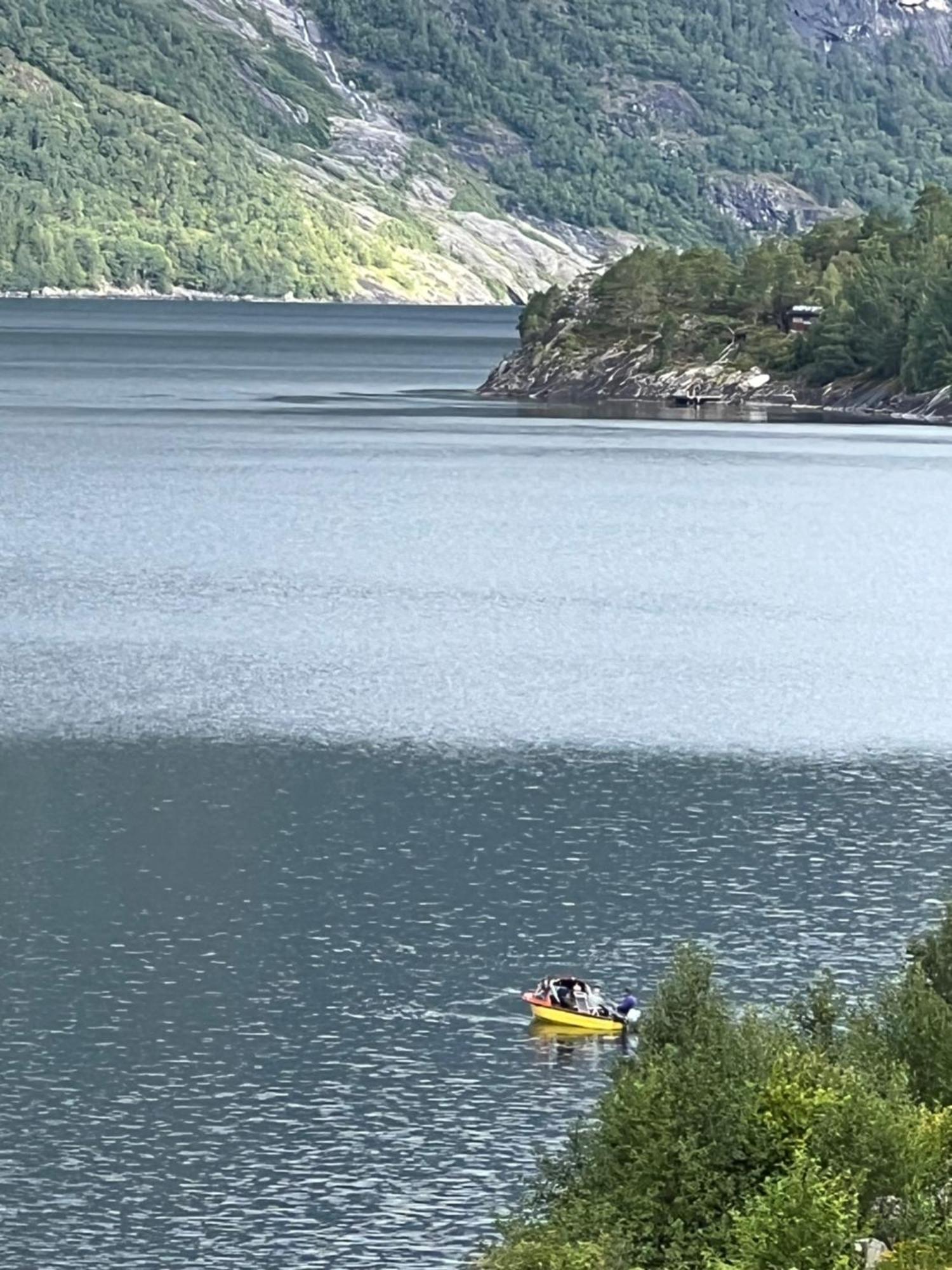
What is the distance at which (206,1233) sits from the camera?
45.0m

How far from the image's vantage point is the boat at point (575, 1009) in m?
55.6

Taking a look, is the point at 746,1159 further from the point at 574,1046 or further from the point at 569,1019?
the point at 569,1019

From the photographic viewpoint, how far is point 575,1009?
55.7 metres

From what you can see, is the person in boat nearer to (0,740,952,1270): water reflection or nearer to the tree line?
A: (0,740,952,1270): water reflection

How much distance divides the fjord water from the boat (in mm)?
678

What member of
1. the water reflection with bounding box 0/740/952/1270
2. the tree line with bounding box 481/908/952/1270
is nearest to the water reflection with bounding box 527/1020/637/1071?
the water reflection with bounding box 0/740/952/1270

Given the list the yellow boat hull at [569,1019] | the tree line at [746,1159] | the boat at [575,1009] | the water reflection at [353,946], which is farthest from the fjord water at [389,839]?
the tree line at [746,1159]

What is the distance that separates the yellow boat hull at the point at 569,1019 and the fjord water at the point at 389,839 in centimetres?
54

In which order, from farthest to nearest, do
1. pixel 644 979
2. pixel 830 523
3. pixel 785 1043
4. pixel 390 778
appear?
pixel 830 523
pixel 390 778
pixel 644 979
pixel 785 1043

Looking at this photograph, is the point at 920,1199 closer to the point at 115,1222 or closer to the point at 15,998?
the point at 115,1222

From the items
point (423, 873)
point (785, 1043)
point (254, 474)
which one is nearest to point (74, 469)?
point (254, 474)

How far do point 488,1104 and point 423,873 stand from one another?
54.7 feet

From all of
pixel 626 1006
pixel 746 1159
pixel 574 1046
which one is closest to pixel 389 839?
pixel 626 1006

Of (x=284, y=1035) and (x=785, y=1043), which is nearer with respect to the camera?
(x=785, y=1043)
